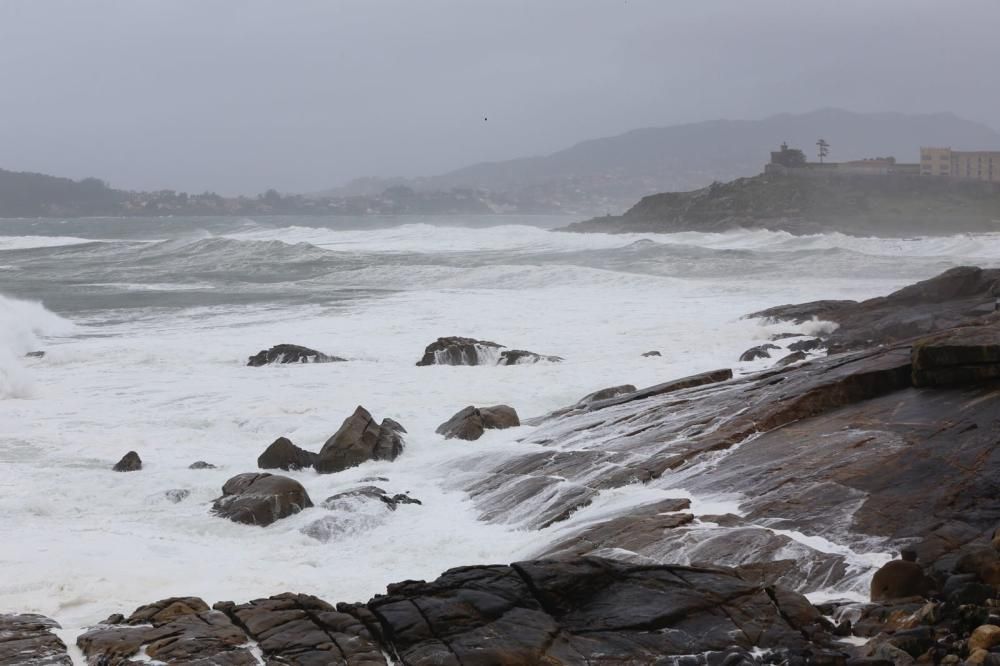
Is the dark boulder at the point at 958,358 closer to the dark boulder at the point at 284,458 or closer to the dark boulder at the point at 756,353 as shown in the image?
the dark boulder at the point at 284,458

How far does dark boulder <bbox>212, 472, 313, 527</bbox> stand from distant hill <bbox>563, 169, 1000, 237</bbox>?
217ft

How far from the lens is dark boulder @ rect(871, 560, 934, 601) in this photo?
23.2 feet

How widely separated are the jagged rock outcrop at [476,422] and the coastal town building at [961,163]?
93.5 m

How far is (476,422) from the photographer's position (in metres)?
14.2

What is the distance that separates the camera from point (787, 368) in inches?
511

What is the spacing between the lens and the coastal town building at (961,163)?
9856 cm

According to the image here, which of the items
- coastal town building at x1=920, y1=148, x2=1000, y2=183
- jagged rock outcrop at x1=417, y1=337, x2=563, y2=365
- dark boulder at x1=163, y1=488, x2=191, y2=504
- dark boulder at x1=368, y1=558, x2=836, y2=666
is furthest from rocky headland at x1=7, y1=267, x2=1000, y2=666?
coastal town building at x1=920, y1=148, x2=1000, y2=183

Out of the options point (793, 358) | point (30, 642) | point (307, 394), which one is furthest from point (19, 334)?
point (30, 642)

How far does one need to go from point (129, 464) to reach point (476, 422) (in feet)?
14.7

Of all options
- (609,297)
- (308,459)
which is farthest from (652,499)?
(609,297)

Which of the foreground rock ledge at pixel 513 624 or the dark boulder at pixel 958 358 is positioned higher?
the dark boulder at pixel 958 358

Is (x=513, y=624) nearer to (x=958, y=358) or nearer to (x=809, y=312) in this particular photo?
(x=958, y=358)

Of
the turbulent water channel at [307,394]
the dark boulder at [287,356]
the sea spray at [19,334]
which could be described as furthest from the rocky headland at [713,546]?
the dark boulder at [287,356]

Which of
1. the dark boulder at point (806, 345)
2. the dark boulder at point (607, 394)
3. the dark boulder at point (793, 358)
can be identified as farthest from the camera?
the dark boulder at point (806, 345)
